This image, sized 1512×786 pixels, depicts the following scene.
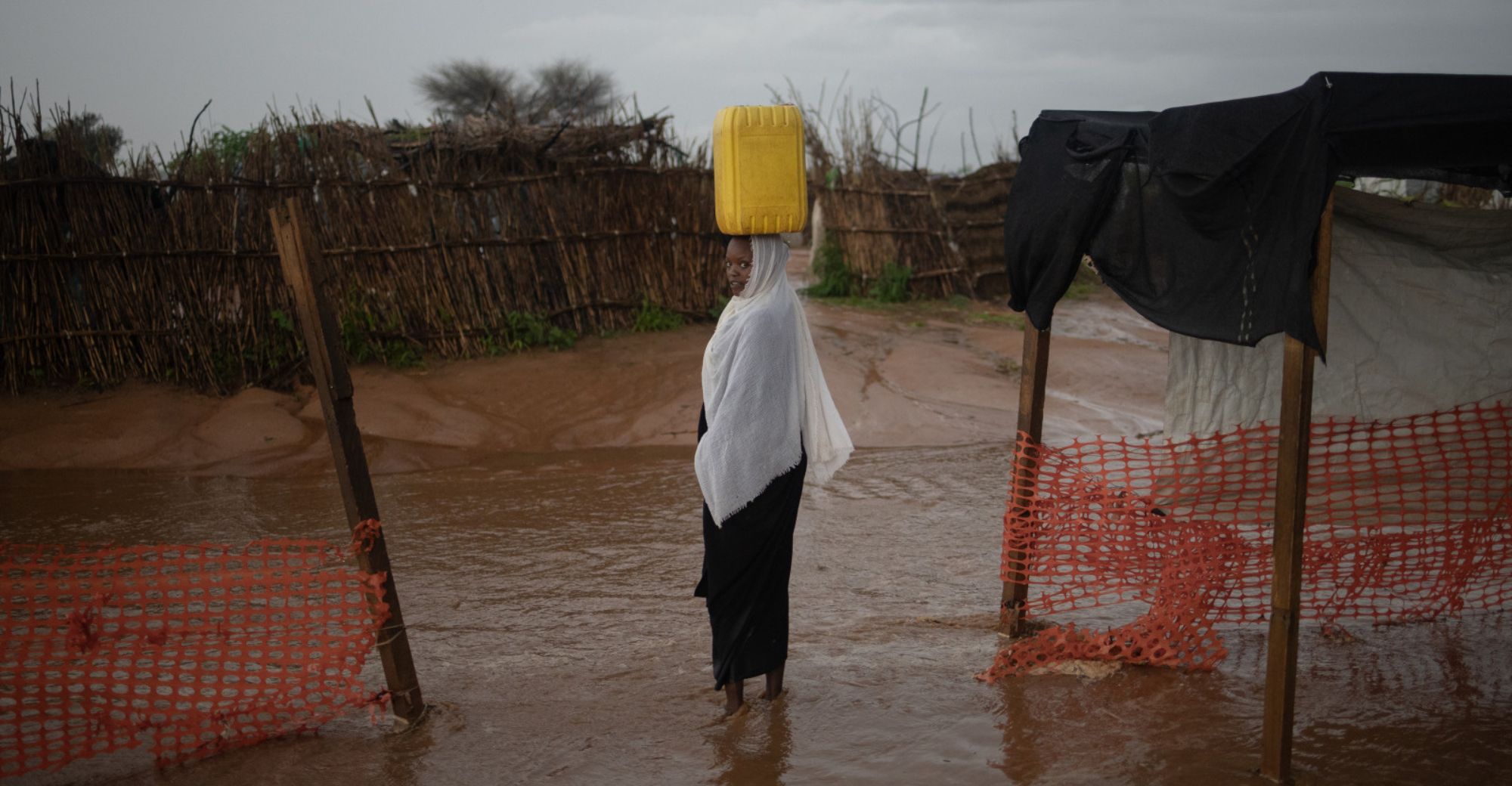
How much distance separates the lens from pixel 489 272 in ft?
33.4

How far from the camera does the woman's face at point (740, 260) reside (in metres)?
3.65

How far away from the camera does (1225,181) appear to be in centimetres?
328

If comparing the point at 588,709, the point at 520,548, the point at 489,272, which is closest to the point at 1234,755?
the point at 588,709

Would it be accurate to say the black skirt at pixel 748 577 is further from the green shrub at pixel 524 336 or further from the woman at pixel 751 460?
the green shrub at pixel 524 336

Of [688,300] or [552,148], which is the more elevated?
[552,148]

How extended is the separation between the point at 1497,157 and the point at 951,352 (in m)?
7.43

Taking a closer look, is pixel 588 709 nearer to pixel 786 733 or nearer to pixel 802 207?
pixel 786 733

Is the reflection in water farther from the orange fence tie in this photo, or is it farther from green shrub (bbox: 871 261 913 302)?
green shrub (bbox: 871 261 913 302)

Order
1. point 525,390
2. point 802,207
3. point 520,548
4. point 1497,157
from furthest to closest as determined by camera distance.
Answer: point 525,390, point 520,548, point 802,207, point 1497,157

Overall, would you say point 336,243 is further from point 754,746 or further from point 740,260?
point 754,746

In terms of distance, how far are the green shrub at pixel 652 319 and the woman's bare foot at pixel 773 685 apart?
7297 millimetres

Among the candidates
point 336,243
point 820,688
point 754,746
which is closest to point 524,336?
point 336,243

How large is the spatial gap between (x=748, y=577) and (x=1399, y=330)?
2.66 m

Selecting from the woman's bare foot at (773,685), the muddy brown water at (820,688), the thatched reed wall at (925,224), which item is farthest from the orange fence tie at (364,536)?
the thatched reed wall at (925,224)
